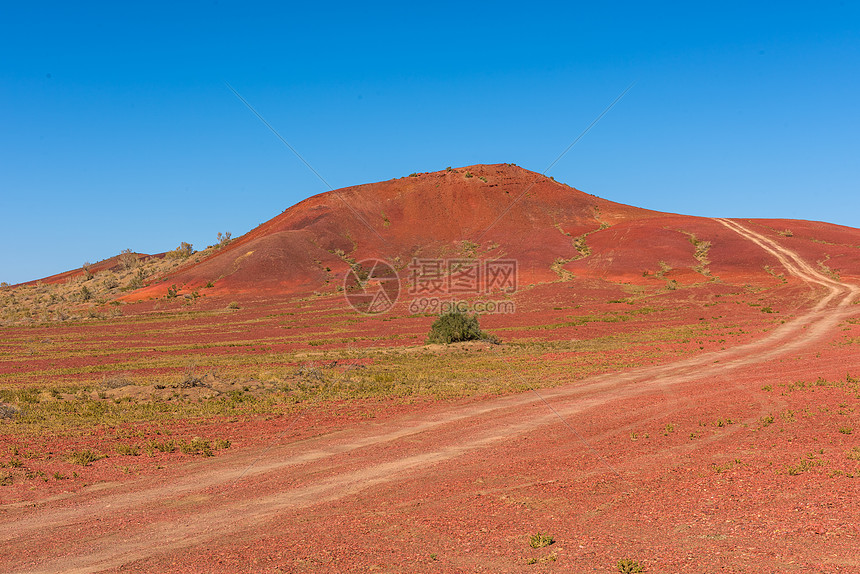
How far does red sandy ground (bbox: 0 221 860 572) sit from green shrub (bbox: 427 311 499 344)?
15.6 meters

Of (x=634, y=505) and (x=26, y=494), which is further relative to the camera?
(x=26, y=494)

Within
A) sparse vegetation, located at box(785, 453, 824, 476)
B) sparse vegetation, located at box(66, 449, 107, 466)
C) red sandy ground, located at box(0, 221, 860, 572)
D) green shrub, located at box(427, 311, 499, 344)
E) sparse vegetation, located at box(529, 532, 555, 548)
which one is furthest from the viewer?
green shrub, located at box(427, 311, 499, 344)

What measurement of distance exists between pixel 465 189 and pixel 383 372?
85.0m

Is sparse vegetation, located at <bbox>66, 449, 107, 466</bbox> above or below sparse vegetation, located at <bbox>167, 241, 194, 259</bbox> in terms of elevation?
below

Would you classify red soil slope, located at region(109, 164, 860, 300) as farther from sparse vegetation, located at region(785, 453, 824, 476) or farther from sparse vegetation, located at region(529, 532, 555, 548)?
sparse vegetation, located at region(529, 532, 555, 548)

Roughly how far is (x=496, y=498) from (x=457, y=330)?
2283 cm

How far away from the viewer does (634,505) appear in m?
8.41

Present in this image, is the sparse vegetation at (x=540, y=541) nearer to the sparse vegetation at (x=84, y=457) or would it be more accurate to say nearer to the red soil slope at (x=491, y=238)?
the sparse vegetation at (x=84, y=457)

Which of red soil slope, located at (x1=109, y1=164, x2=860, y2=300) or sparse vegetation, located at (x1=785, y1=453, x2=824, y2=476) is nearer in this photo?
sparse vegetation, located at (x1=785, y1=453, x2=824, y2=476)

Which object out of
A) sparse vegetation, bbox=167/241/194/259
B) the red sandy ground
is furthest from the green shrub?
sparse vegetation, bbox=167/241/194/259

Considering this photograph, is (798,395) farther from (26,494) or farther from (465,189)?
(465,189)

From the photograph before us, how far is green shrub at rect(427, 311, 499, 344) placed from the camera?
31859 millimetres

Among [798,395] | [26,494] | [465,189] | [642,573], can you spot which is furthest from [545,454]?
[465,189]

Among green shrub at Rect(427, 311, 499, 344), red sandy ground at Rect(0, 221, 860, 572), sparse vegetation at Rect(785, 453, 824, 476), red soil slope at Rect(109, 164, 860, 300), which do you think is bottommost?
red sandy ground at Rect(0, 221, 860, 572)
